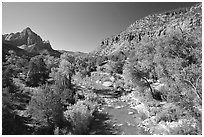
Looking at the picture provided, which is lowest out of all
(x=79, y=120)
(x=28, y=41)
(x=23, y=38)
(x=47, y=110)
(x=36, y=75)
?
(x=79, y=120)

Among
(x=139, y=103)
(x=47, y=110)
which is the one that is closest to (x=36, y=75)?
(x=47, y=110)

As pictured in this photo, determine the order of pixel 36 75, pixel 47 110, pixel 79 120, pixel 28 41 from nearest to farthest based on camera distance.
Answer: pixel 47 110 < pixel 79 120 < pixel 36 75 < pixel 28 41

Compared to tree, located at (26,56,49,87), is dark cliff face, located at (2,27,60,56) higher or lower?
higher

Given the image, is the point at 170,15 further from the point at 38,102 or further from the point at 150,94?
the point at 38,102

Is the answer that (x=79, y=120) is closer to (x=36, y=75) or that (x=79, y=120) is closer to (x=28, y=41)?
(x=36, y=75)

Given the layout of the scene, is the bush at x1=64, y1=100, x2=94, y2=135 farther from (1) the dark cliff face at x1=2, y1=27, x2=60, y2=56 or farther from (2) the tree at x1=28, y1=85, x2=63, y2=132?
(1) the dark cliff face at x1=2, y1=27, x2=60, y2=56

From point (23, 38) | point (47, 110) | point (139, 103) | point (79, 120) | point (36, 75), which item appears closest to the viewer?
point (47, 110)

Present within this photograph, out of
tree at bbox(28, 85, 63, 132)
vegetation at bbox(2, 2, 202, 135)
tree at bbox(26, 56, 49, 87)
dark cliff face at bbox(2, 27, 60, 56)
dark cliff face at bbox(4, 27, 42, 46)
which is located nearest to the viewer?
vegetation at bbox(2, 2, 202, 135)

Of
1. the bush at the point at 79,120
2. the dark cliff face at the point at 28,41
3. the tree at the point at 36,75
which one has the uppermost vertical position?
the dark cliff face at the point at 28,41

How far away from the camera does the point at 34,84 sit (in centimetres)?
3353

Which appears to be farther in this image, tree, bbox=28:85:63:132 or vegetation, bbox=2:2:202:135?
tree, bbox=28:85:63:132

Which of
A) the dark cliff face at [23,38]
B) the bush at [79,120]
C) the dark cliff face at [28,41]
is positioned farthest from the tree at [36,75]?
the dark cliff face at [23,38]

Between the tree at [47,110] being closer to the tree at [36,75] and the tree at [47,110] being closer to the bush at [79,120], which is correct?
the bush at [79,120]

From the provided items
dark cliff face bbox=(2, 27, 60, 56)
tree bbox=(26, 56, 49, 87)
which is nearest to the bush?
tree bbox=(26, 56, 49, 87)
